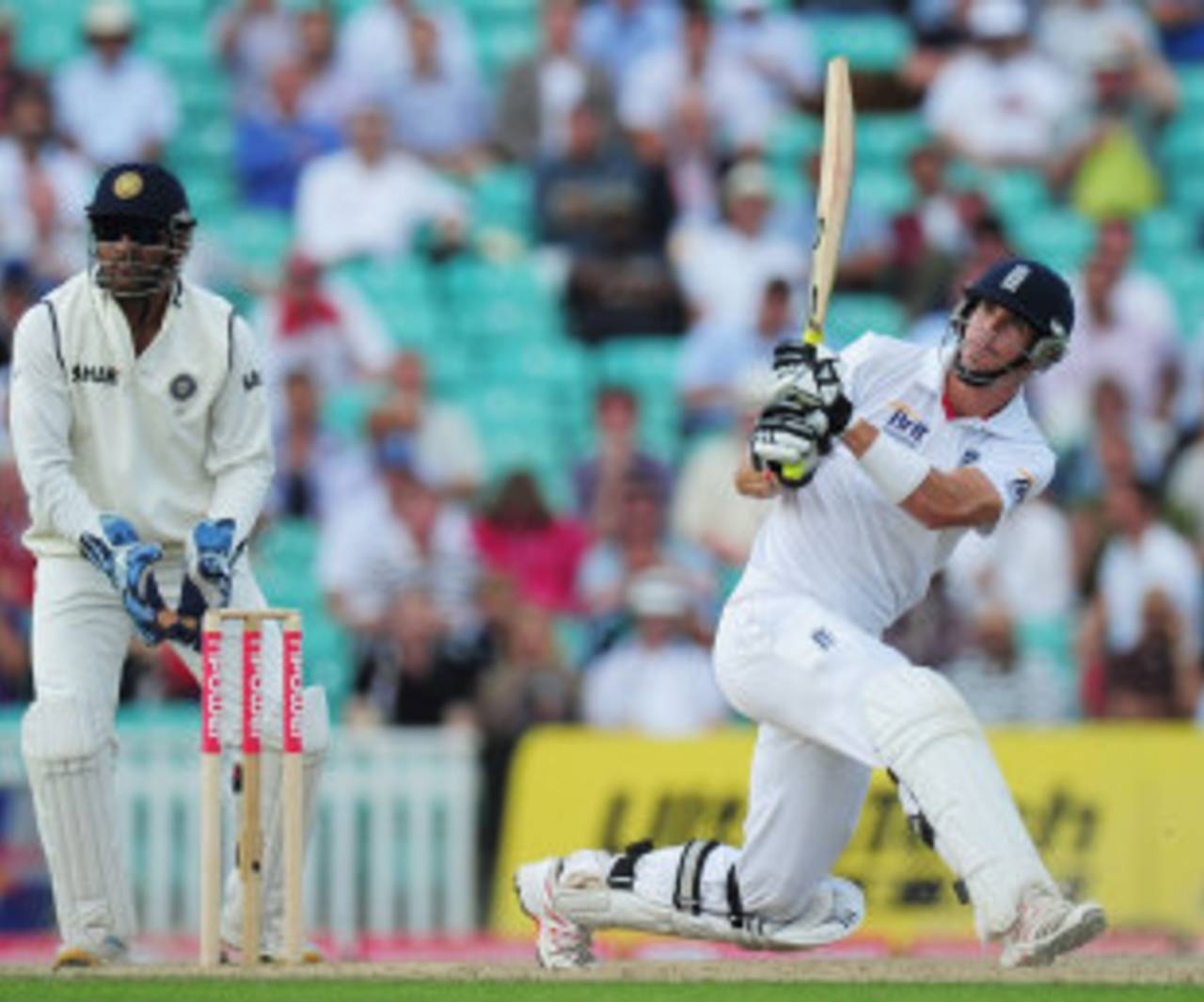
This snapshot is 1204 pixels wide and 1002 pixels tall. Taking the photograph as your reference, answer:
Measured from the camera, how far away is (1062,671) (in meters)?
11.7

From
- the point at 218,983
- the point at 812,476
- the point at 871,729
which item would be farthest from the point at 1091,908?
the point at 218,983

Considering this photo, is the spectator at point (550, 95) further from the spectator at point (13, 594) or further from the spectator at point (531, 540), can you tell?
the spectator at point (13, 594)

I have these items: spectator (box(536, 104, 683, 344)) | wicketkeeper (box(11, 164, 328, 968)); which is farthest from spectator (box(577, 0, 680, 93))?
wicketkeeper (box(11, 164, 328, 968))

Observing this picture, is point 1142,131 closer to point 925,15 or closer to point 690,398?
point 925,15

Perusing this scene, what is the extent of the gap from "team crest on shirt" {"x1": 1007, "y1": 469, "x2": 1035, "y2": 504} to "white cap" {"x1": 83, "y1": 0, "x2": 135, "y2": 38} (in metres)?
7.16

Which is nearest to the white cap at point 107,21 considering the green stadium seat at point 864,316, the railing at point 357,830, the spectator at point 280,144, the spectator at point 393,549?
the spectator at point 280,144

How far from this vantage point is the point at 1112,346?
1268 centimetres

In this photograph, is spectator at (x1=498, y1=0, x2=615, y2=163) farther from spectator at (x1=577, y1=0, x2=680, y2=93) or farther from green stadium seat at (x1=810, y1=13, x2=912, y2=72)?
green stadium seat at (x1=810, y1=13, x2=912, y2=72)

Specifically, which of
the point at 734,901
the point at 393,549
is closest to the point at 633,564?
the point at 393,549

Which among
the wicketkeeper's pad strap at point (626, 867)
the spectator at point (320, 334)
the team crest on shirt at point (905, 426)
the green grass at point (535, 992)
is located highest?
the spectator at point (320, 334)

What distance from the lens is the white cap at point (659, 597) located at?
11211 millimetres

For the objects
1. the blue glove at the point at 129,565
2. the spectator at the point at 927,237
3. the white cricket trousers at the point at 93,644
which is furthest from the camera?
the spectator at the point at 927,237

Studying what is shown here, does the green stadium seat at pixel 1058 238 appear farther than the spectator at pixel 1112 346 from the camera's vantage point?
Yes

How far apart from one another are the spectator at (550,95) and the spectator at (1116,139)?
1.80m
